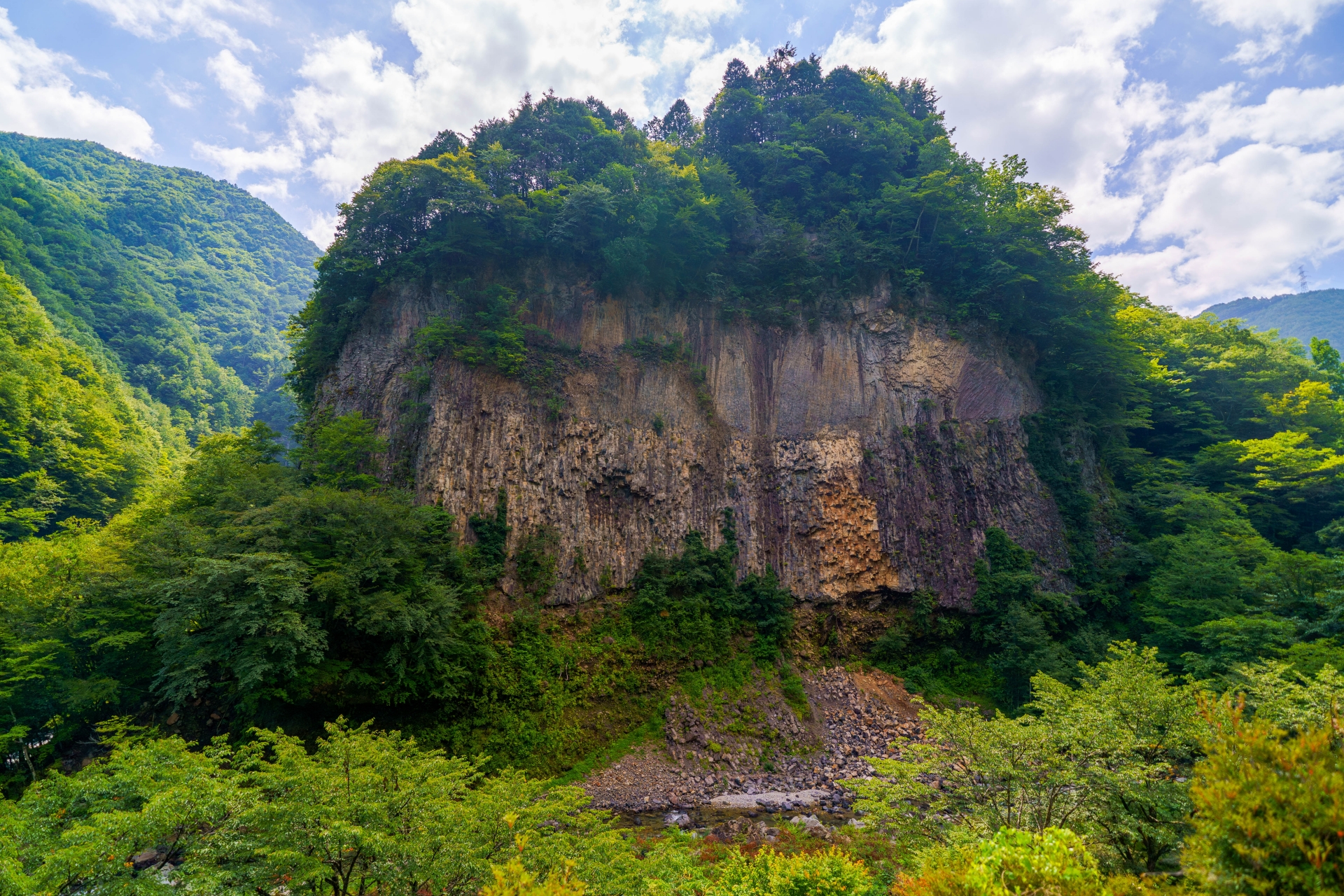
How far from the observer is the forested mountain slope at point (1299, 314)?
164 feet

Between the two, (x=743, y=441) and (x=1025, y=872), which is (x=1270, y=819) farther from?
(x=743, y=441)

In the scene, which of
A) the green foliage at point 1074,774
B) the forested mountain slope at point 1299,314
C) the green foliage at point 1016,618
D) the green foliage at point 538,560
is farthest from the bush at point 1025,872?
the forested mountain slope at point 1299,314

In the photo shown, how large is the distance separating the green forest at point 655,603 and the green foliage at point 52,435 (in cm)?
20

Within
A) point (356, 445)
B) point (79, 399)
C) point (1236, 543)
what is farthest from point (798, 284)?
point (79, 399)

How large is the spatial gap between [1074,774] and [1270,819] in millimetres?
4734

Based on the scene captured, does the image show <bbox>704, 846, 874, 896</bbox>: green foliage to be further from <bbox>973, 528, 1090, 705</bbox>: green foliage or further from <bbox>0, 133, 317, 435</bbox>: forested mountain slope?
<bbox>0, 133, 317, 435</bbox>: forested mountain slope

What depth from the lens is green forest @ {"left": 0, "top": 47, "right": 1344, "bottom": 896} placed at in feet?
21.6

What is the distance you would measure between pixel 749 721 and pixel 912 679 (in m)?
7.10

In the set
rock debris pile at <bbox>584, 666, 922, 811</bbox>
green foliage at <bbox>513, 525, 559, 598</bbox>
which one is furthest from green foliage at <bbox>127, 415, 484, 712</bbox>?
rock debris pile at <bbox>584, 666, 922, 811</bbox>

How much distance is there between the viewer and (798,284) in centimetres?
2386

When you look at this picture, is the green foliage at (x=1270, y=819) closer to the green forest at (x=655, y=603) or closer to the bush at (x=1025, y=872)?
the green forest at (x=655, y=603)

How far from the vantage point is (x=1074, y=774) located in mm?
7355

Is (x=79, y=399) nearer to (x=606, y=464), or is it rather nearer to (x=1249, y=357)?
(x=606, y=464)

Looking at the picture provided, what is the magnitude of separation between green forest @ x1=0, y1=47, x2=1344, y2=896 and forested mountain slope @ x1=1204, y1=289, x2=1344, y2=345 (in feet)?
133
